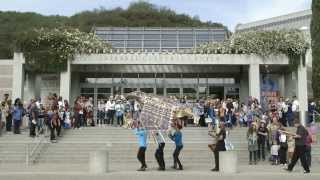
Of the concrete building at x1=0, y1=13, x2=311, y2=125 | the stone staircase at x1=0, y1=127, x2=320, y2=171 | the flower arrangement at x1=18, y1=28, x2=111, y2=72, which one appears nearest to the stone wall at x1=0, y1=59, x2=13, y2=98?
the concrete building at x1=0, y1=13, x2=311, y2=125

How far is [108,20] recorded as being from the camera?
68312 mm

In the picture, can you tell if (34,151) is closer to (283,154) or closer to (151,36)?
(283,154)

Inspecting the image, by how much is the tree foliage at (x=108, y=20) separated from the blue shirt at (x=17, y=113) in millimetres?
39882

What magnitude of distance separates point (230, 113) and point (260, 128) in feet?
19.2

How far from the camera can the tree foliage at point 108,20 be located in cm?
6656

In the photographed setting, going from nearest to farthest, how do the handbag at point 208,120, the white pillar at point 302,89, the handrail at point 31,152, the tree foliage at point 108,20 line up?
the handrail at point 31,152 → the handbag at point 208,120 → the white pillar at point 302,89 → the tree foliage at point 108,20

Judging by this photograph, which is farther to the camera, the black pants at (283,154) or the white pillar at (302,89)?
the white pillar at (302,89)

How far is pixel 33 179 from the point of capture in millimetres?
14961

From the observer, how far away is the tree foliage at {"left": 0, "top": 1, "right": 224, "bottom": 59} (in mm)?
66562

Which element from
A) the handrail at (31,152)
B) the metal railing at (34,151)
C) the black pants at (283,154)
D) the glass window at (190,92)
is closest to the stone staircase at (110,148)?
the metal railing at (34,151)

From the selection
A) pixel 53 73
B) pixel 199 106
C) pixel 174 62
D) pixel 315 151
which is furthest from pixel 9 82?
pixel 315 151

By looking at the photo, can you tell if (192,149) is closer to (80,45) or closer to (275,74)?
(80,45)

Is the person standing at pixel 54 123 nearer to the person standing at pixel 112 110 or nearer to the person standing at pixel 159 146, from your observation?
the person standing at pixel 112 110

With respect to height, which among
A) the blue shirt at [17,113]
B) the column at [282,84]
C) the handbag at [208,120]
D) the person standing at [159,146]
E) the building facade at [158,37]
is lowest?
the person standing at [159,146]
